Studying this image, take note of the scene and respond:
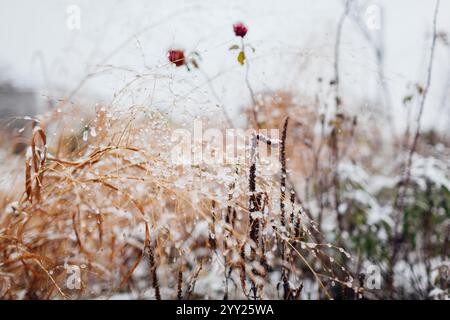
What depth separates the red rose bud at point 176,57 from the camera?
881mm

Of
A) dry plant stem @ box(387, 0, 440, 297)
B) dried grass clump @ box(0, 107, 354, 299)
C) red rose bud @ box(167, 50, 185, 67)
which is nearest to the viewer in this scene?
dried grass clump @ box(0, 107, 354, 299)

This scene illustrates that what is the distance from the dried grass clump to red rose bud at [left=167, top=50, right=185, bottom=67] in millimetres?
149

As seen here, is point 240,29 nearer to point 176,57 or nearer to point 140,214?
point 176,57

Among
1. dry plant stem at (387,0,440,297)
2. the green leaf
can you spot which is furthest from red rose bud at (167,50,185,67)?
dry plant stem at (387,0,440,297)

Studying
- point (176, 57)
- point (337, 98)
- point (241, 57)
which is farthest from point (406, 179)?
point (176, 57)

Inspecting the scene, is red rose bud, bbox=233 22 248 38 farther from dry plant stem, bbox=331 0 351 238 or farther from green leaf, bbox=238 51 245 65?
dry plant stem, bbox=331 0 351 238

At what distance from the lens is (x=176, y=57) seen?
890mm

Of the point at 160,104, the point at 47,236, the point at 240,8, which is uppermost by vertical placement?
the point at 240,8

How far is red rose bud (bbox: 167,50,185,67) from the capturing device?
881 mm
